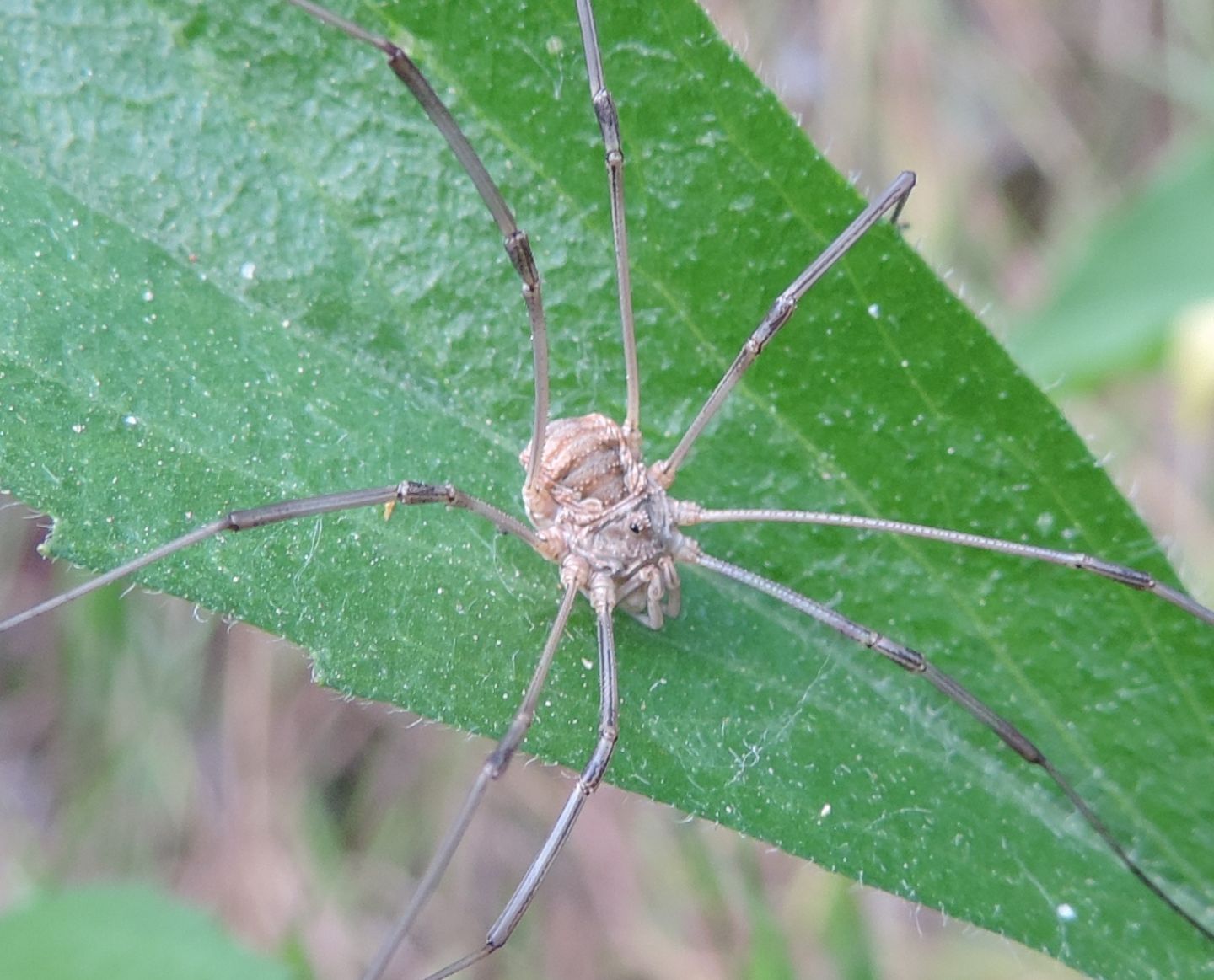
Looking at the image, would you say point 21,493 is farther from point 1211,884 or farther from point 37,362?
point 1211,884

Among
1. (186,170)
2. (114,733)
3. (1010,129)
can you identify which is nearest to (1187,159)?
(1010,129)

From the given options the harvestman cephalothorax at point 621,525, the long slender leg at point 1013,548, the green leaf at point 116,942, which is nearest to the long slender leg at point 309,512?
the harvestman cephalothorax at point 621,525

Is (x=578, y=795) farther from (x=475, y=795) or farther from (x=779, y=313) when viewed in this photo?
(x=779, y=313)

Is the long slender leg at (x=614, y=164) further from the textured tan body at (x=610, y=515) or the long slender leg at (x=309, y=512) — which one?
the long slender leg at (x=309, y=512)

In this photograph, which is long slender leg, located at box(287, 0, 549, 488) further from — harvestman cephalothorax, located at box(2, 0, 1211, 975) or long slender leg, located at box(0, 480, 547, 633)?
long slender leg, located at box(0, 480, 547, 633)

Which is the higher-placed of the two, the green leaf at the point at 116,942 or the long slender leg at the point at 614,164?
the long slender leg at the point at 614,164

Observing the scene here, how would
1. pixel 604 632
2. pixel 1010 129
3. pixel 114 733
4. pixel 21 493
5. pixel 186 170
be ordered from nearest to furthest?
pixel 21 493
pixel 186 170
pixel 604 632
pixel 114 733
pixel 1010 129
